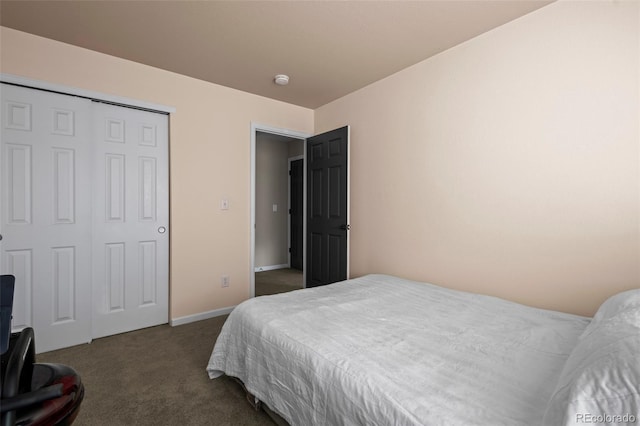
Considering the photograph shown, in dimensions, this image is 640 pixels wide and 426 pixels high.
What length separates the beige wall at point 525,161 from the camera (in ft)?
5.68

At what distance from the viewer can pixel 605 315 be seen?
1251mm

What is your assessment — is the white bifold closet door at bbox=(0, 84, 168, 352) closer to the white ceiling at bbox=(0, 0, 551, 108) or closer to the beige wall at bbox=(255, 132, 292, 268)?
the white ceiling at bbox=(0, 0, 551, 108)

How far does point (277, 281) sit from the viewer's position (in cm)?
476

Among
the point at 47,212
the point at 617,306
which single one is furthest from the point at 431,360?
the point at 47,212

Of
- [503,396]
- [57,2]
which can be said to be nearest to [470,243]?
[503,396]

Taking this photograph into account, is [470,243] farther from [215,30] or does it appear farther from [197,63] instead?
[197,63]

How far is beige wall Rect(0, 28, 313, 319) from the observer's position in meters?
2.66

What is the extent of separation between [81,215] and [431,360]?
2.87 meters

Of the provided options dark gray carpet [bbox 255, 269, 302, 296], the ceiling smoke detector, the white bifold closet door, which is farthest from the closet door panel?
dark gray carpet [bbox 255, 269, 302, 296]

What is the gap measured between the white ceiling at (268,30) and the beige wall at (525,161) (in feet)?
0.96

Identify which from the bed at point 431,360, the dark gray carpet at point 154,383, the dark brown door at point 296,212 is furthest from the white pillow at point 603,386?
the dark brown door at point 296,212

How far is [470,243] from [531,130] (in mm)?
918

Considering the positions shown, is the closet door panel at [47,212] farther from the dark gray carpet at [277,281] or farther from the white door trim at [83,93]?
the dark gray carpet at [277,281]

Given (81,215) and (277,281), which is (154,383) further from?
(277,281)
